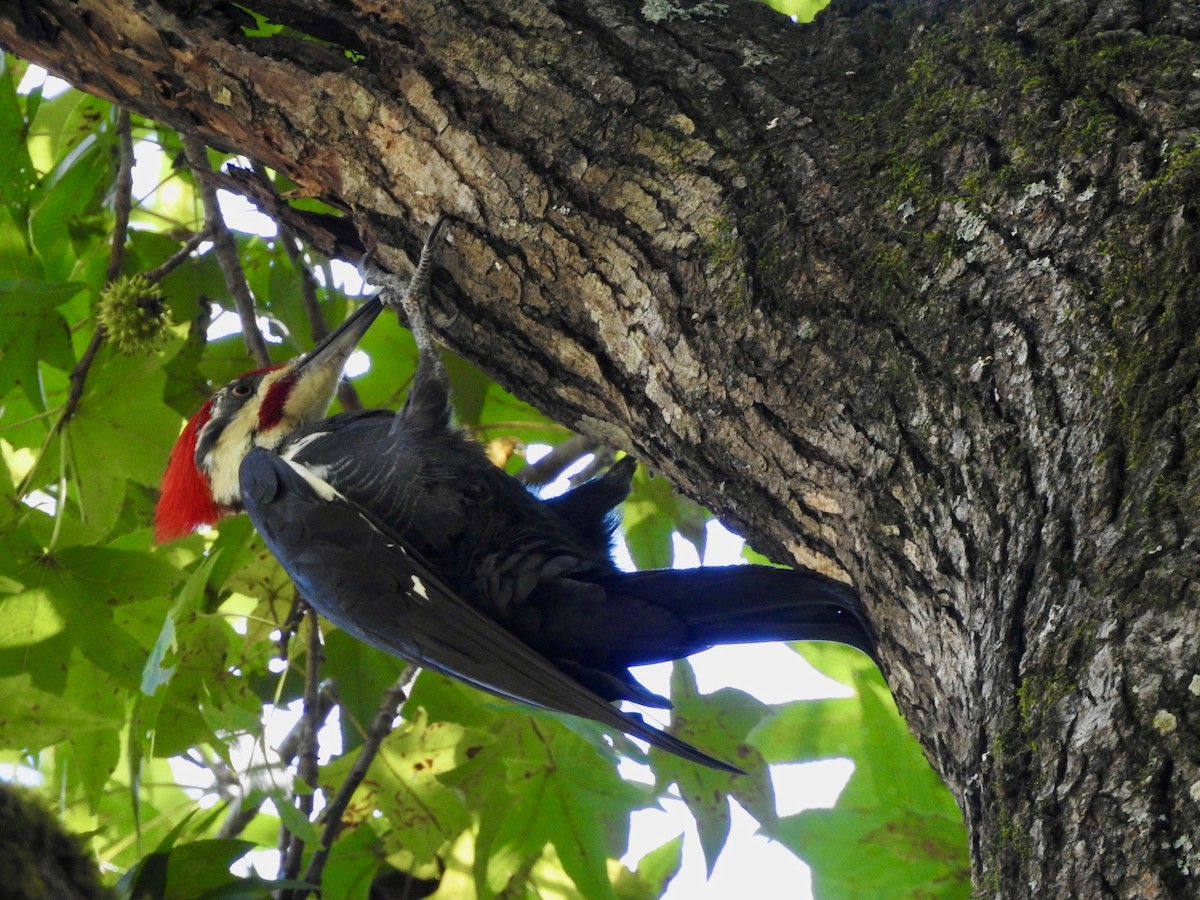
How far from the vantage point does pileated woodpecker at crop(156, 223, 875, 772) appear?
7.47 ft

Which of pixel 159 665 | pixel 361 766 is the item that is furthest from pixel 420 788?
pixel 159 665

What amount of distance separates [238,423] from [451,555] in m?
1.02

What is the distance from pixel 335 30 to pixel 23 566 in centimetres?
144

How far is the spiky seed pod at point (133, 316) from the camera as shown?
301 cm

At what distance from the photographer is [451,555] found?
9.71ft

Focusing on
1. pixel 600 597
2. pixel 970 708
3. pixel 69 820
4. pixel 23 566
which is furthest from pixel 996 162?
pixel 69 820

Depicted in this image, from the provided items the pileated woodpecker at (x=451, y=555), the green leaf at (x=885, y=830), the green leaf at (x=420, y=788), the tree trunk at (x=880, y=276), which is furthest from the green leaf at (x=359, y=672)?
the green leaf at (x=885, y=830)

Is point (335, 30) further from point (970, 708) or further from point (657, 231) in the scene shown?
point (970, 708)

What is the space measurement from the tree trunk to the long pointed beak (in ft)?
2.45

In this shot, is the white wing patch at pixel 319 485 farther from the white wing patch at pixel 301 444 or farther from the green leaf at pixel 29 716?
the green leaf at pixel 29 716

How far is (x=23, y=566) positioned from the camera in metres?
2.68

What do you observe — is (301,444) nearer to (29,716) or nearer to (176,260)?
(176,260)

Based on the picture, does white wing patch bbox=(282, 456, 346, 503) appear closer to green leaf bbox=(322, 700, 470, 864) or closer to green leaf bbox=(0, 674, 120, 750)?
green leaf bbox=(322, 700, 470, 864)

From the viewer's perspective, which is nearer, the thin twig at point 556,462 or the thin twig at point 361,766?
the thin twig at point 361,766
